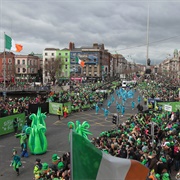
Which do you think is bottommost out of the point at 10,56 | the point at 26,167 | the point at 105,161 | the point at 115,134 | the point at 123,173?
the point at 26,167

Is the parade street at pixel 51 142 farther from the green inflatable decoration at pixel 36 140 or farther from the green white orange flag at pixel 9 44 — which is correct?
the green white orange flag at pixel 9 44

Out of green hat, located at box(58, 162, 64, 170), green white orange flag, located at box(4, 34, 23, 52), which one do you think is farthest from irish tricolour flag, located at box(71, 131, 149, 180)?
green white orange flag, located at box(4, 34, 23, 52)

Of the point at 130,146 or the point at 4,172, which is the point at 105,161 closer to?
the point at 130,146

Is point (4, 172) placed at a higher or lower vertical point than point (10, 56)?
lower

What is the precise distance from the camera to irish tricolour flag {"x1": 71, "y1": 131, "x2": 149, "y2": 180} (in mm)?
3695

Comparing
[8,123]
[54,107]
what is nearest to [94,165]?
[8,123]

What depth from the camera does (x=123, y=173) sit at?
13.8ft

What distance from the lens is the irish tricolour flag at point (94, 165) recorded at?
12.1 ft

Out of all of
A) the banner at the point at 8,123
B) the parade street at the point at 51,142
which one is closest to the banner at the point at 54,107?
the parade street at the point at 51,142

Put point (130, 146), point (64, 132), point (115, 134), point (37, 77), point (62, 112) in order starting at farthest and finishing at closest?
point (37, 77), point (62, 112), point (64, 132), point (115, 134), point (130, 146)

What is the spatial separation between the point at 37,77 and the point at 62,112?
2159 inches

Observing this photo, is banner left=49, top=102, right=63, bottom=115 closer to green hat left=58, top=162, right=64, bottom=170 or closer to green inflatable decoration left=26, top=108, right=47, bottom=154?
green inflatable decoration left=26, top=108, right=47, bottom=154

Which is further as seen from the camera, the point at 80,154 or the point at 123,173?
the point at 123,173

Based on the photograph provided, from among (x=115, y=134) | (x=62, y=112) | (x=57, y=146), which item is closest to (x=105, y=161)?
(x=115, y=134)
